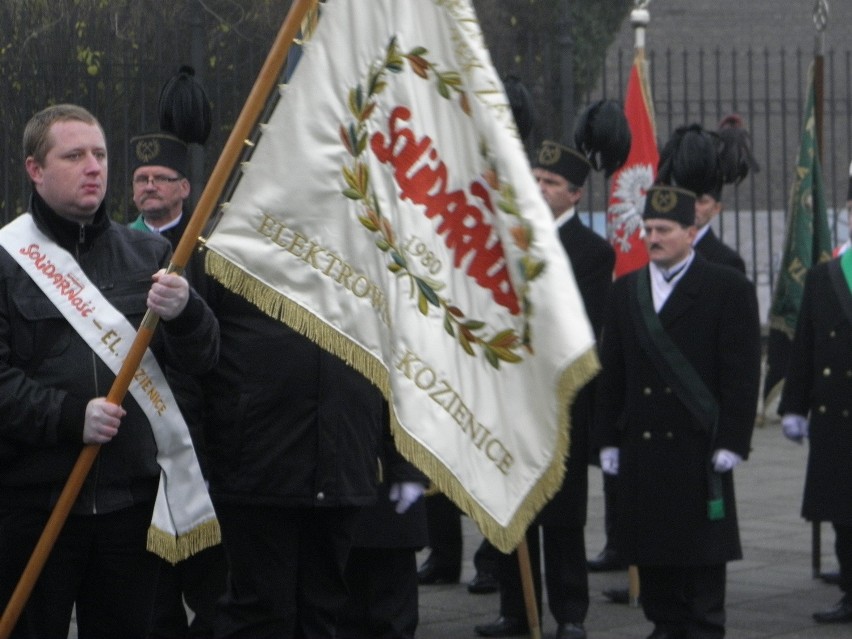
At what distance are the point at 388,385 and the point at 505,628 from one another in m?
2.38

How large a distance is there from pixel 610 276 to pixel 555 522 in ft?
3.40

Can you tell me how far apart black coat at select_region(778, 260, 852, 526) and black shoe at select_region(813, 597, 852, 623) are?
381mm

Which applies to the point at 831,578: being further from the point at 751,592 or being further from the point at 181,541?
the point at 181,541

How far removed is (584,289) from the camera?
6840 mm

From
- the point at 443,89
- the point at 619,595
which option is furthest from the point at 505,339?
the point at 619,595

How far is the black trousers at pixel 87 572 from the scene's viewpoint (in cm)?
446

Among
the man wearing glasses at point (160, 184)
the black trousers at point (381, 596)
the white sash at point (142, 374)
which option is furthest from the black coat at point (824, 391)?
the white sash at point (142, 374)

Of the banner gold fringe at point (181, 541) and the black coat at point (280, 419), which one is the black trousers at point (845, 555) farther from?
the banner gold fringe at point (181, 541)

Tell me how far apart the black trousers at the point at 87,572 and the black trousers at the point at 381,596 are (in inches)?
49.7

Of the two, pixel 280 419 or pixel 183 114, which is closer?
pixel 280 419

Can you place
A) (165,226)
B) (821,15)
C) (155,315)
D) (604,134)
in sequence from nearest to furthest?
(155,315) < (165,226) < (604,134) < (821,15)

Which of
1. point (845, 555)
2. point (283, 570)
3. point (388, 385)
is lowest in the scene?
point (845, 555)

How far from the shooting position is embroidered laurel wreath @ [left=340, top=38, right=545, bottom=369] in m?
4.41

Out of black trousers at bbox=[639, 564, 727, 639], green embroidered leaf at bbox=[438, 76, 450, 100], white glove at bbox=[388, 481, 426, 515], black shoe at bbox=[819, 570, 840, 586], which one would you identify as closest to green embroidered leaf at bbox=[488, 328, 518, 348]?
green embroidered leaf at bbox=[438, 76, 450, 100]
